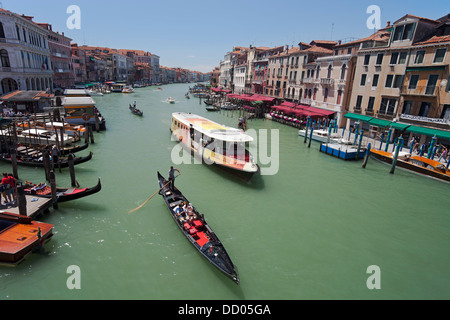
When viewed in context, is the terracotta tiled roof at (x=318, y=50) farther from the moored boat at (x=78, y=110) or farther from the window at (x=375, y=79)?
the moored boat at (x=78, y=110)

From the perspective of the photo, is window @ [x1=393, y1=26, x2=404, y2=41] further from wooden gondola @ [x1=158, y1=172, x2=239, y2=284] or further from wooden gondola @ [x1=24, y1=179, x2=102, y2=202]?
wooden gondola @ [x1=24, y1=179, x2=102, y2=202]

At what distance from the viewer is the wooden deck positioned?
11406mm

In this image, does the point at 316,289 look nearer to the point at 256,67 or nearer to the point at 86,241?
the point at 86,241

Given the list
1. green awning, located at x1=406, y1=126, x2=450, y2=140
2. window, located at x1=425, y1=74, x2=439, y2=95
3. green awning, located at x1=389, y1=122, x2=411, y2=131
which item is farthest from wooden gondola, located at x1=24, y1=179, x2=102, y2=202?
window, located at x1=425, y1=74, x2=439, y2=95

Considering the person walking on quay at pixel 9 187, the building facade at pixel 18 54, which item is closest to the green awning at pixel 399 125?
the person walking on quay at pixel 9 187

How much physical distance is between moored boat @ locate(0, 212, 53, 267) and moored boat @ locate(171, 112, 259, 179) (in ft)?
34.6

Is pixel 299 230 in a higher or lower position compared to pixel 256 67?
lower

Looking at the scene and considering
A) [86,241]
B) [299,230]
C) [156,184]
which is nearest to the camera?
Result: [86,241]

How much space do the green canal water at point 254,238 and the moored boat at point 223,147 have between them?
3.37ft

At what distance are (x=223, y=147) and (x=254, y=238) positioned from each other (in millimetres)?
8193
